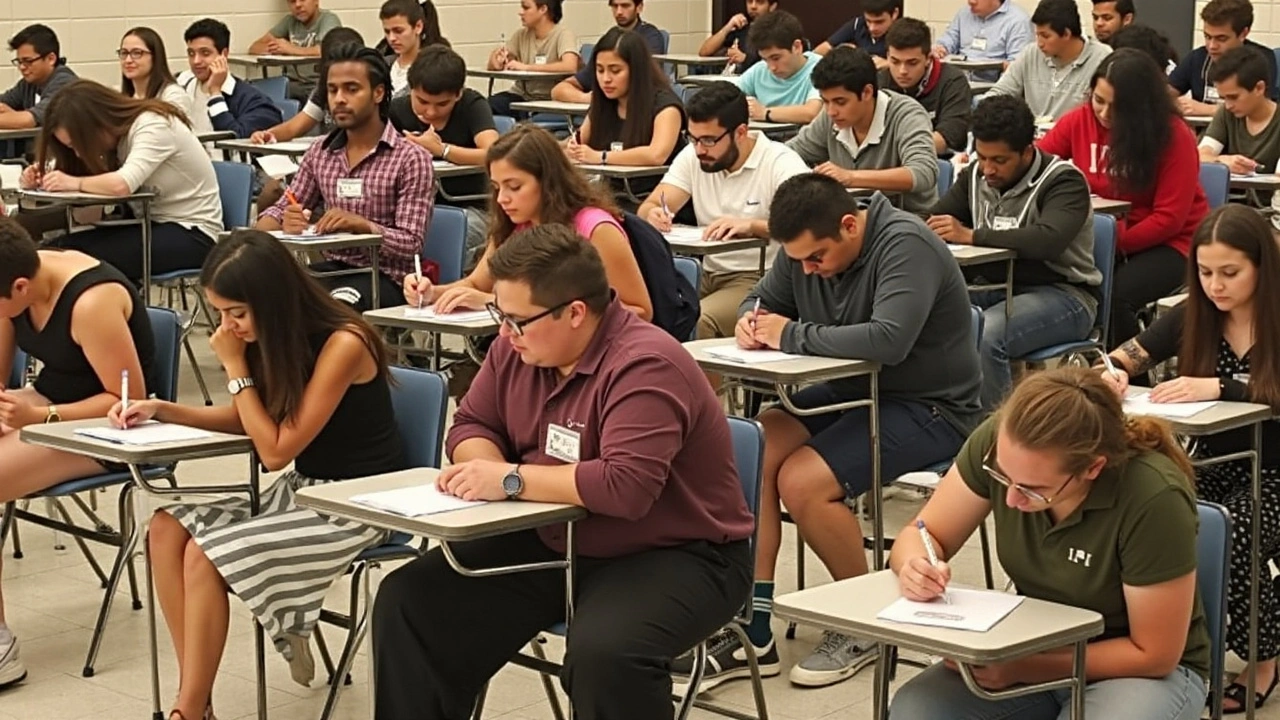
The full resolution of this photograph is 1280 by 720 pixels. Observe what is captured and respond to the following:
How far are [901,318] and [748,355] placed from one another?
357 millimetres

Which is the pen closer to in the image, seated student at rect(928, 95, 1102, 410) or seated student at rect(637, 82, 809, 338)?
seated student at rect(928, 95, 1102, 410)

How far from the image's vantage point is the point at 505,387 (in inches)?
129

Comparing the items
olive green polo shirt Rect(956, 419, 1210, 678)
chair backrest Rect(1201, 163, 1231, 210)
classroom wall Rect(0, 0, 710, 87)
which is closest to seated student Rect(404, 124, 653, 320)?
olive green polo shirt Rect(956, 419, 1210, 678)

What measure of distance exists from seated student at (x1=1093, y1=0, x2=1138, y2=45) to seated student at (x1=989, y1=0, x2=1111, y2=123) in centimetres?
111

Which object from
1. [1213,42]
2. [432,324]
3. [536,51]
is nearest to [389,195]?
[432,324]

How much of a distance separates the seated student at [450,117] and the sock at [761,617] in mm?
3242

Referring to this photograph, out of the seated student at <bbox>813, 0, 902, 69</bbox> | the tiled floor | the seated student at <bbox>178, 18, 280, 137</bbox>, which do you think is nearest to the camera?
the tiled floor

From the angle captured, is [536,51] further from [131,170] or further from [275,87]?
[131,170]

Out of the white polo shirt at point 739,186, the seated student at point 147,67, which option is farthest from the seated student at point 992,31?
the white polo shirt at point 739,186

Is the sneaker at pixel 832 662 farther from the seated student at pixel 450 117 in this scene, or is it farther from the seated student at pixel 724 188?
the seated student at pixel 450 117

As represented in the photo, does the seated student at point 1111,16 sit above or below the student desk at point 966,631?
above

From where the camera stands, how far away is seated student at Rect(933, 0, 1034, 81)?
10.1 metres

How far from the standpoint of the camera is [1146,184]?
18.7 ft

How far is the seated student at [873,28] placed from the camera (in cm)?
Result: 1016
